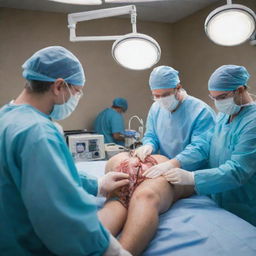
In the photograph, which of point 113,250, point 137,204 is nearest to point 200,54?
point 137,204

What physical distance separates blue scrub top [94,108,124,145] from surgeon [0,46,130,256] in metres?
2.84

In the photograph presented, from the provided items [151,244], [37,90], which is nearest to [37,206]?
[37,90]

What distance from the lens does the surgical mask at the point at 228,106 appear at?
1543mm

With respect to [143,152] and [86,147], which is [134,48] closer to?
[143,152]

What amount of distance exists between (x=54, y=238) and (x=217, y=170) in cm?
93

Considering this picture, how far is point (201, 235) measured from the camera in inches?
46.0

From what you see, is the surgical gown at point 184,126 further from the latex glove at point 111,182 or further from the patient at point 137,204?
the latex glove at point 111,182

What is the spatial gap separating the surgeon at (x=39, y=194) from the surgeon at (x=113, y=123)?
2.84 meters

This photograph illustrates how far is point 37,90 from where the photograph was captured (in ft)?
3.29

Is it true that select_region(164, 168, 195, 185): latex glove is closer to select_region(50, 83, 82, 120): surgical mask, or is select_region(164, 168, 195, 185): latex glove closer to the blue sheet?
the blue sheet

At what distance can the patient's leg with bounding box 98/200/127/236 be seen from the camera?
49.9 inches

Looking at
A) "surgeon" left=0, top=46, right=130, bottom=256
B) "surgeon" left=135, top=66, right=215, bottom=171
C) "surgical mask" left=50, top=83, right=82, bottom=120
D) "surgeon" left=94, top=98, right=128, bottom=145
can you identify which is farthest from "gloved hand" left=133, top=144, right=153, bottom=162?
"surgeon" left=94, top=98, right=128, bottom=145

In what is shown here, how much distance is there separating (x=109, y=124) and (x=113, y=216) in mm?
2620

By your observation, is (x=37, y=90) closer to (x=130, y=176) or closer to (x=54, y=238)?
(x=54, y=238)
